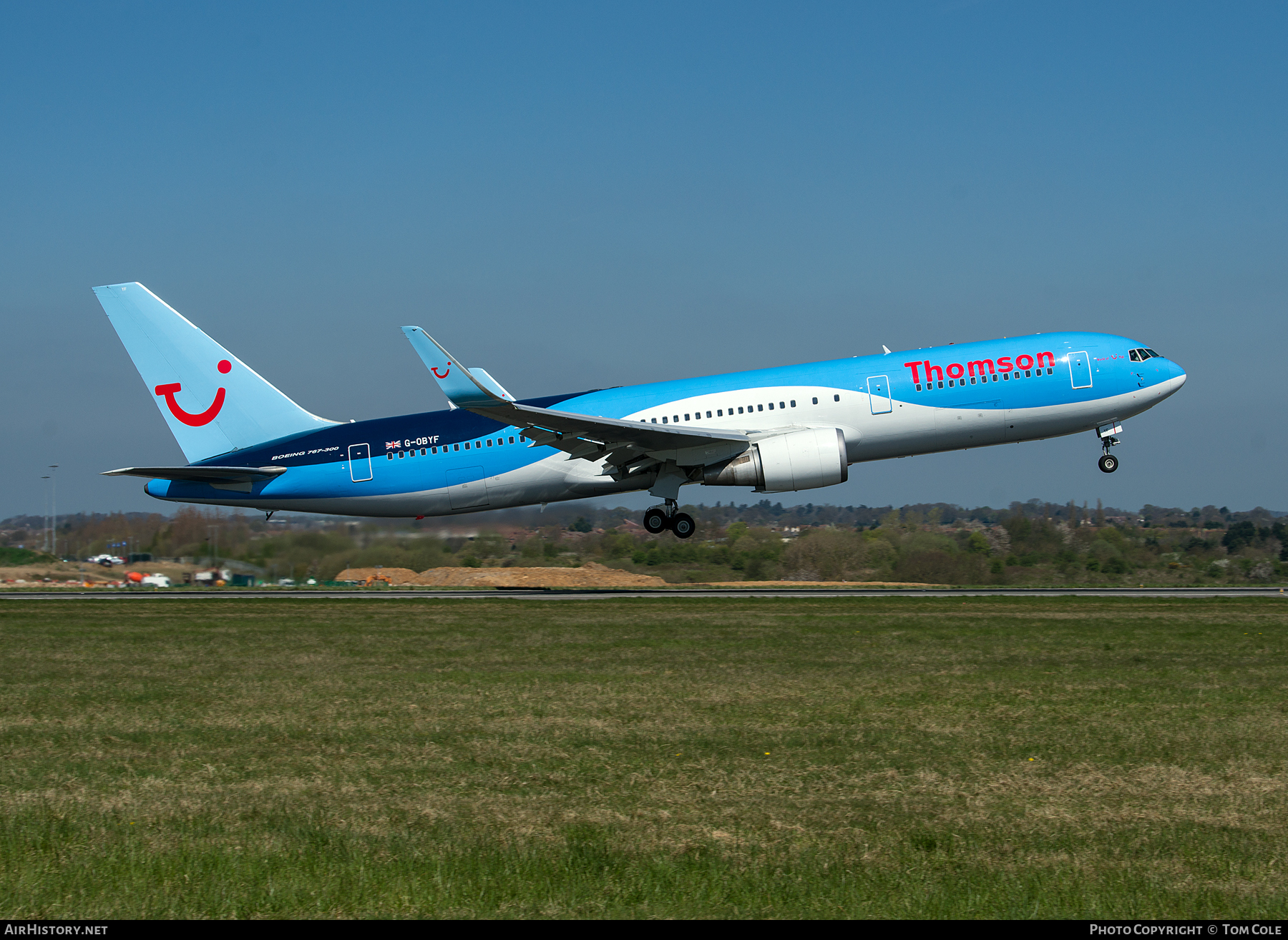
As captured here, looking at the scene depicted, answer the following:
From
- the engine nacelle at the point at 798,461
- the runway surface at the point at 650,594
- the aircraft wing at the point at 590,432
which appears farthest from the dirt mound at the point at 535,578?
the engine nacelle at the point at 798,461

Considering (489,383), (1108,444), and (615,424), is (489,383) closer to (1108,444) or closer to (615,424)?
(615,424)

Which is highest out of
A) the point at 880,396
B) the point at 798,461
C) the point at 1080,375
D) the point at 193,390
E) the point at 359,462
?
the point at 193,390

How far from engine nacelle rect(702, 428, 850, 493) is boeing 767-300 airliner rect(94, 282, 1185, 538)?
44mm

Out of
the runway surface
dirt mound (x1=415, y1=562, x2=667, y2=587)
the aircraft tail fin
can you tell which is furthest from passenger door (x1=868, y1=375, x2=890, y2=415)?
the aircraft tail fin

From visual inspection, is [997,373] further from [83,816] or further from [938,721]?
[83,816]

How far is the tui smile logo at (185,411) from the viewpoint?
3331cm

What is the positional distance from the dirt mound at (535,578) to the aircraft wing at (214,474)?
12.3 metres

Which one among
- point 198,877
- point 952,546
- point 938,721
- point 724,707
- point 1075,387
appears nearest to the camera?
point 198,877

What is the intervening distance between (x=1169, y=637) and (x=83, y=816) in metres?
18.5

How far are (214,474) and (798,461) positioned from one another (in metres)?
17.0

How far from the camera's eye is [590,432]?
2953cm

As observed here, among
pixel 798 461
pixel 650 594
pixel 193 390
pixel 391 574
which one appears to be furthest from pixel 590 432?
pixel 391 574

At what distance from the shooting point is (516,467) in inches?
1273
